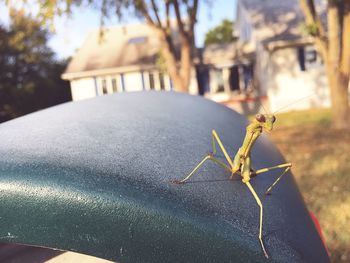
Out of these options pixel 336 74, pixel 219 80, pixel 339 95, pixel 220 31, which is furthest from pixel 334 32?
pixel 220 31

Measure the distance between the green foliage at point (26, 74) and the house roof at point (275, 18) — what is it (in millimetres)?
12405

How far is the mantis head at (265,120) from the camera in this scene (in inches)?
69.8

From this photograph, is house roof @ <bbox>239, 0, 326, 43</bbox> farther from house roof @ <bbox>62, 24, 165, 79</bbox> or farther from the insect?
the insect

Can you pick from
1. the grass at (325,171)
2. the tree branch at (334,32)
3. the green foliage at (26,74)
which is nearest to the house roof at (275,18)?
the grass at (325,171)

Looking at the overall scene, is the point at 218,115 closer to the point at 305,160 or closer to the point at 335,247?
the point at 335,247

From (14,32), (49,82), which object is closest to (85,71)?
(49,82)

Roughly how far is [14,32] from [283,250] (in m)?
27.7

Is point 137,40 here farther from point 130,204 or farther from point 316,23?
point 130,204

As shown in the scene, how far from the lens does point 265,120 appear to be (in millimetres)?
1799

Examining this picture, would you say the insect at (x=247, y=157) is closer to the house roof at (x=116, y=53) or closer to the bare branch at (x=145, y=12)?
the bare branch at (x=145, y=12)

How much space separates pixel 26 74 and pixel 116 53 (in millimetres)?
6917

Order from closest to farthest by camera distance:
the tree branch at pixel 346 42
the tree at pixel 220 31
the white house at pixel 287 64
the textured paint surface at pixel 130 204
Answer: the textured paint surface at pixel 130 204 → the tree branch at pixel 346 42 → the white house at pixel 287 64 → the tree at pixel 220 31

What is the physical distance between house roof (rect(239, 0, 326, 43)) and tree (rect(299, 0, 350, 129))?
24.4 ft

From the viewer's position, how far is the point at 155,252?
3.82 feet
